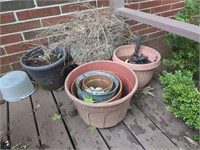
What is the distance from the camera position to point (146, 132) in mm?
1149

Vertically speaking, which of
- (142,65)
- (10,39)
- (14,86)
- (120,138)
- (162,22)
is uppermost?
(162,22)

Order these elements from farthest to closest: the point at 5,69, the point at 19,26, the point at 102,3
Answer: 1. the point at 102,3
2. the point at 5,69
3. the point at 19,26

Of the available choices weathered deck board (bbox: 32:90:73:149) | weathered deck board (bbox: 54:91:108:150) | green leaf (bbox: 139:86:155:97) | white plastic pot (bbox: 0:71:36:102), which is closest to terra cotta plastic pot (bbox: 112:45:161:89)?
green leaf (bbox: 139:86:155:97)

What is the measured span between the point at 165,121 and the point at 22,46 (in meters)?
1.21

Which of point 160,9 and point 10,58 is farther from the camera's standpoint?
point 160,9

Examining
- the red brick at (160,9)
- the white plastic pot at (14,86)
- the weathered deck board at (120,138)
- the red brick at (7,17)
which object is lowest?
the weathered deck board at (120,138)

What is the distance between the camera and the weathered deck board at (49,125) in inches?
43.6

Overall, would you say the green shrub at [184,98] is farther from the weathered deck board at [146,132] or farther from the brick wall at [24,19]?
the brick wall at [24,19]

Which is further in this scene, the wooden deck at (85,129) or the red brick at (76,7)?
the red brick at (76,7)

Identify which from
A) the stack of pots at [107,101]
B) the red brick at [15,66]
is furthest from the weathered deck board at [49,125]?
the red brick at [15,66]

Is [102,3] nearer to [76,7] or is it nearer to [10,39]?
[76,7]

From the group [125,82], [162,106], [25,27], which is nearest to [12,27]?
[25,27]

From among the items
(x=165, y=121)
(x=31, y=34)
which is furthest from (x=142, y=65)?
(x=31, y=34)

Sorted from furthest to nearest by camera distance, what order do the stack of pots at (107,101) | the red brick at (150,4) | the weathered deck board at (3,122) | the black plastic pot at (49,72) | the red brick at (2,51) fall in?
the red brick at (150,4), the red brick at (2,51), the black plastic pot at (49,72), the weathered deck board at (3,122), the stack of pots at (107,101)
